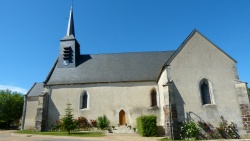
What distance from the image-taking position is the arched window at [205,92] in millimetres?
14789

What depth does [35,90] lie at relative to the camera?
94.8 ft

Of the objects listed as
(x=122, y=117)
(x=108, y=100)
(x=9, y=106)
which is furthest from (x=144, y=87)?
(x=9, y=106)

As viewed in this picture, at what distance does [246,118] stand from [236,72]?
3.55 meters

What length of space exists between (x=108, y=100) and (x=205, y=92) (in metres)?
9.78

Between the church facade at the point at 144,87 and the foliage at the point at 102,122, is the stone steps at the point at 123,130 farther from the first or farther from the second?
the foliage at the point at 102,122

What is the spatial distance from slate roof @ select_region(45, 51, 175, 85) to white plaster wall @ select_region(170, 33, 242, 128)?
215 inches

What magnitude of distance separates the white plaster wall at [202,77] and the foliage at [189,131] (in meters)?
0.67

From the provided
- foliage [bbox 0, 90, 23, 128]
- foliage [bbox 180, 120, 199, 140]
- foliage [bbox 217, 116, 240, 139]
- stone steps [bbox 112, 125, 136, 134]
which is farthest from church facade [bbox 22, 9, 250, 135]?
foliage [bbox 0, 90, 23, 128]

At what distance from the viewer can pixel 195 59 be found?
1535 cm

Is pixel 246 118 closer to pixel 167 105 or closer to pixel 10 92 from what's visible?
pixel 167 105

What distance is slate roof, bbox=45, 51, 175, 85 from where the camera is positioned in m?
21.2

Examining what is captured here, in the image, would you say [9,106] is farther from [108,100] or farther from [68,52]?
[108,100]

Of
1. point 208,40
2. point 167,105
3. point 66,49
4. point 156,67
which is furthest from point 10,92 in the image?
point 208,40

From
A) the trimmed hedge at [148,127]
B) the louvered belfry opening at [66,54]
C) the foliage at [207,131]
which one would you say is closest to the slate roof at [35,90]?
the louvered belfry opening at [66,54]
